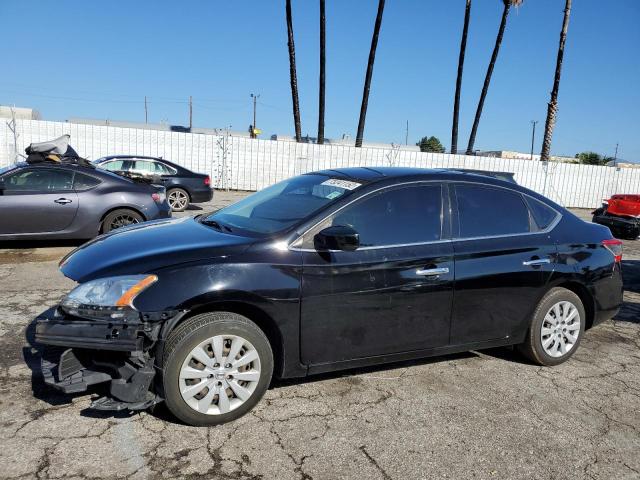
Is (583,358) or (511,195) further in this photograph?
(583,358)

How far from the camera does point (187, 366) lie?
123 inches

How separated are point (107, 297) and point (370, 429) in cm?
180

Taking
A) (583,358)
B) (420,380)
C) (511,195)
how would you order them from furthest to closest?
1. (583,358)
2. (511,195)
3. (420,380)

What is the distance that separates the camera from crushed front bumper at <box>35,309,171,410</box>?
118 inches

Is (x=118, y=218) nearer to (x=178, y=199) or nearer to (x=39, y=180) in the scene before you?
(x=39, y=180)

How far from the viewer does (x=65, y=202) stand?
786 cm

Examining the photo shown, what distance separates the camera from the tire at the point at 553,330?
4355 mm

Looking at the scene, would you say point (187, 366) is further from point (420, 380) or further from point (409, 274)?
point (420, 380)

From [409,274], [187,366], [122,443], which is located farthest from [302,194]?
[122,443]

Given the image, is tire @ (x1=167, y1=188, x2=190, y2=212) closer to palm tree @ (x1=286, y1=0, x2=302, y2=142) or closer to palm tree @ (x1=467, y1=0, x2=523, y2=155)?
palm tree @ (x1=286, y1=0, x2=302, y2=142)

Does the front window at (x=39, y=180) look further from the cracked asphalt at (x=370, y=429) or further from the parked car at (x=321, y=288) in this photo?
the parked car at (x=321, y=288)

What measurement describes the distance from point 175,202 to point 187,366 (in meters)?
11.4

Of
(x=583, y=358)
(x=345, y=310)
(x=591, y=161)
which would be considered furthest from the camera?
(x=591, y=161)

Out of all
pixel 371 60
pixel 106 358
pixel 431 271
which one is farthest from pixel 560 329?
pixel 371 60
